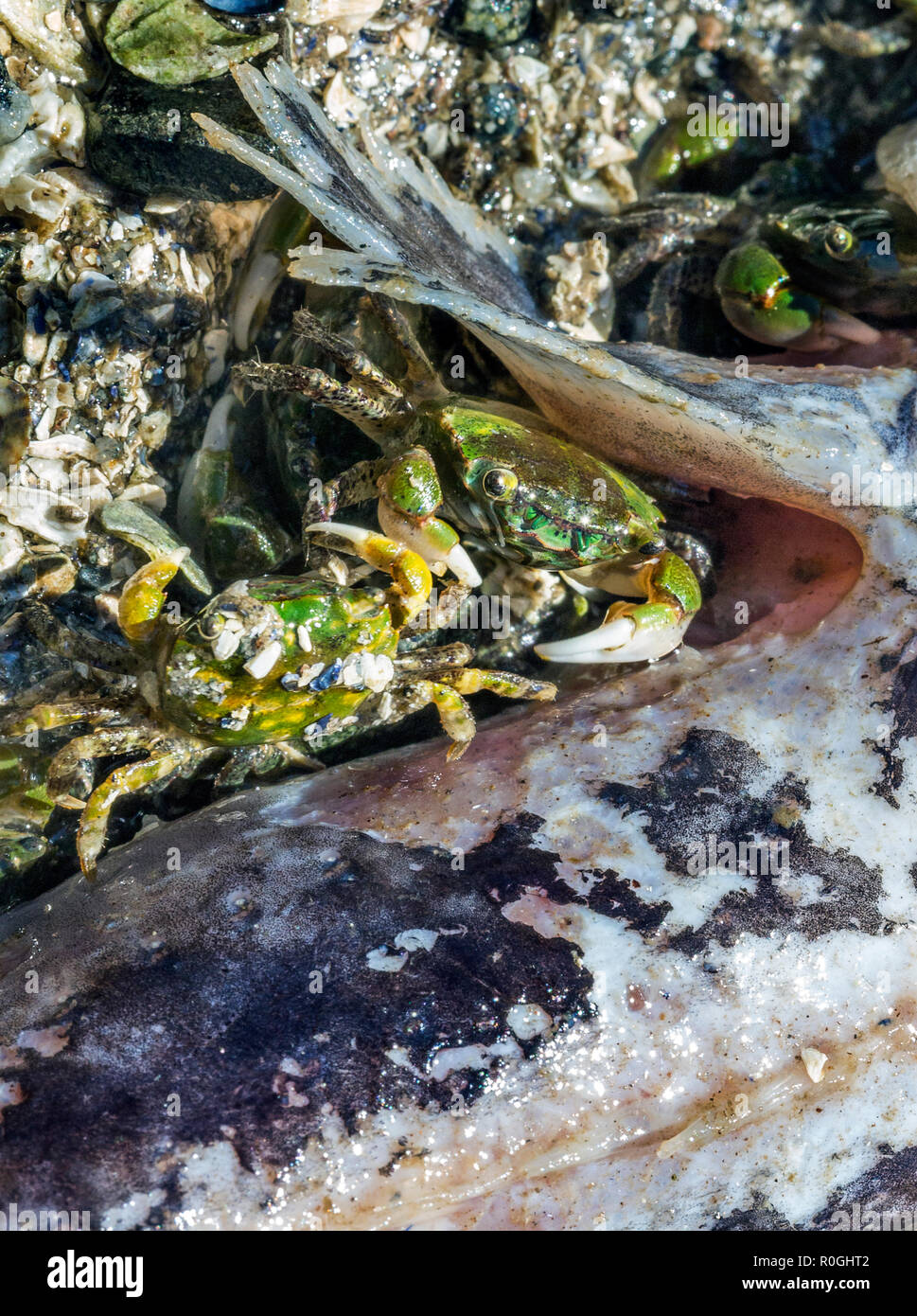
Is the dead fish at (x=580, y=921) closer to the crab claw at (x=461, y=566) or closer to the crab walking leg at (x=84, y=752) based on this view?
the crab walking leg at (x=84, y=752)

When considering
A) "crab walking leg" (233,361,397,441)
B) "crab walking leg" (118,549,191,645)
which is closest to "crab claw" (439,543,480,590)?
"crab walking leg" (233,361,397,441)

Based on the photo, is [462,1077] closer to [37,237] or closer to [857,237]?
[37,237]

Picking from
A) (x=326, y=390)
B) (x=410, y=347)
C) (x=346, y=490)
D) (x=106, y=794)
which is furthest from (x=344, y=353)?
(x=106, y=794)

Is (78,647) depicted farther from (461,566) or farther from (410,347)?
(410,347)

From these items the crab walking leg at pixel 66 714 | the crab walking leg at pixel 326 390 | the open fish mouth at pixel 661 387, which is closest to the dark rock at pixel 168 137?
the open fish mouth at pixel 661 387

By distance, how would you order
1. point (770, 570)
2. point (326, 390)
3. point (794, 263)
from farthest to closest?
point (794, 263)
point (770, 570)
point (326, 390)

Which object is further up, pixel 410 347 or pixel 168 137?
pixel 168 137
